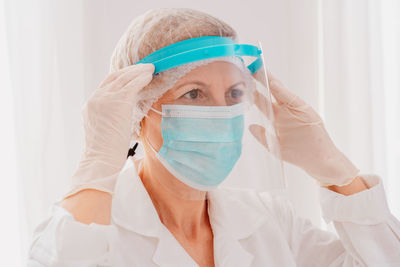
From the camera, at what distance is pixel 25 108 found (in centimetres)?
162

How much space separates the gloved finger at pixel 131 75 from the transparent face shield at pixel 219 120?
0.03 meters

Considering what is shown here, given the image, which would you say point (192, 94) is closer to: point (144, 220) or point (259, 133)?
point (259, 133)

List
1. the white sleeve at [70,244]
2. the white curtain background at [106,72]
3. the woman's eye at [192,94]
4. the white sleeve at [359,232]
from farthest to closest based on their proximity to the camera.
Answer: the white curtain background at [106,72] → the white sleeve at [359,232] → the woman's eye at [192,94] → the white sleeve at [70,244]

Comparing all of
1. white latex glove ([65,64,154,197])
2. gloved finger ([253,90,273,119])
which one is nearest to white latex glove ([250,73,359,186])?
gloved finger ([253,90,273,119])

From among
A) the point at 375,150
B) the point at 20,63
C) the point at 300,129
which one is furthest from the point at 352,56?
the point at 20,63

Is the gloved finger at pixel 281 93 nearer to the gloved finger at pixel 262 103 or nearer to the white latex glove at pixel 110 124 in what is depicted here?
the gloved finger at pixel 262 103

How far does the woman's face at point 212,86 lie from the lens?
999mm

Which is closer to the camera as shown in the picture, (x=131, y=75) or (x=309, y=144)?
(x=131, y=75)

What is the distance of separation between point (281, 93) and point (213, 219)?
0.42m

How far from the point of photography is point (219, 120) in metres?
0.99

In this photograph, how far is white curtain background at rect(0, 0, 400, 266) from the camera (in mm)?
1587

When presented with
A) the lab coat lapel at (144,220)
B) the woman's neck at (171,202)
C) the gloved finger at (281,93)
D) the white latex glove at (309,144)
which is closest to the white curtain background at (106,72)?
the white latex glove at (309,144)

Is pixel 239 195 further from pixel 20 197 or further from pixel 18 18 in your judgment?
pixel 18 18

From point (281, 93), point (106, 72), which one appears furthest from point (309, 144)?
point (106, 72)
